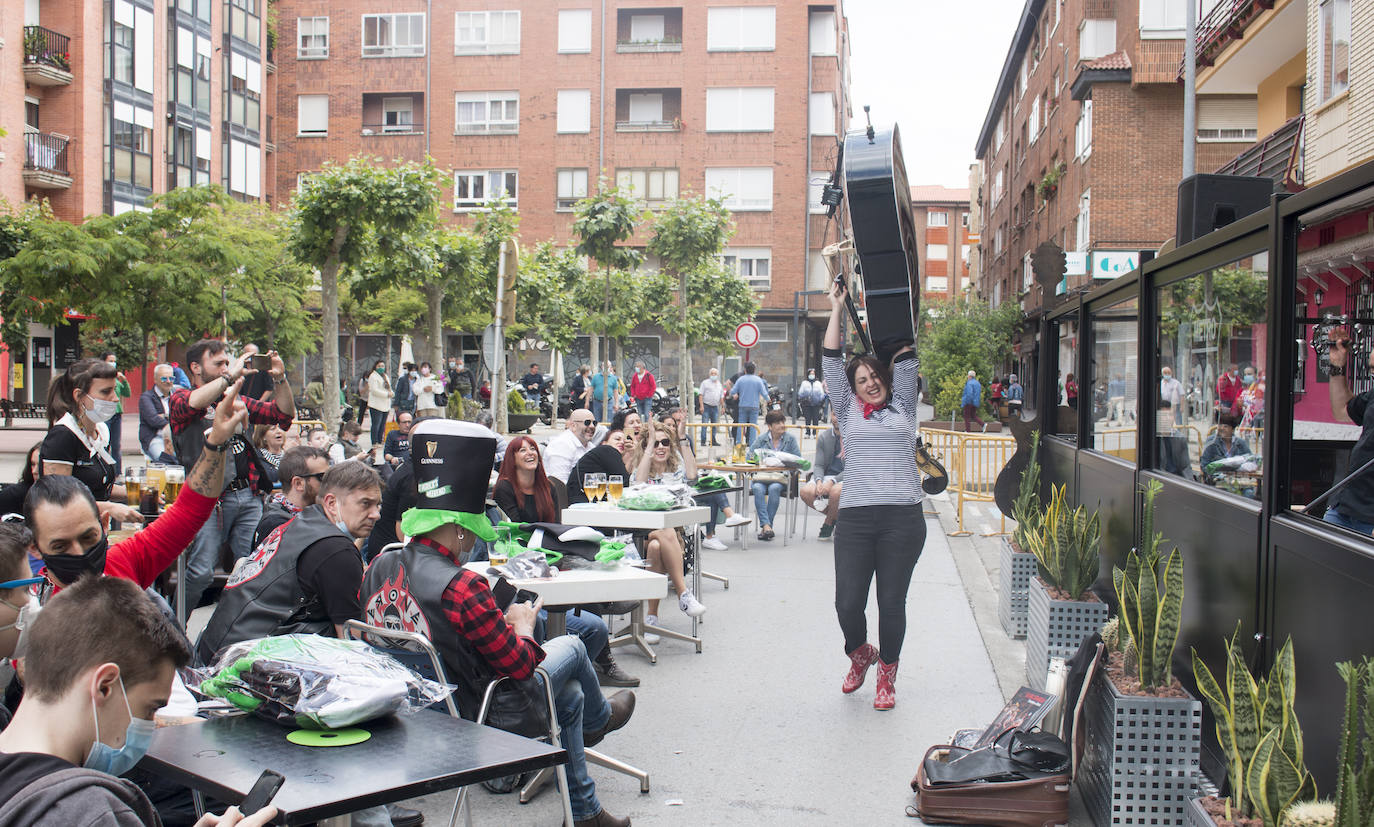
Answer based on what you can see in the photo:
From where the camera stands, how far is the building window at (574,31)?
150 feet

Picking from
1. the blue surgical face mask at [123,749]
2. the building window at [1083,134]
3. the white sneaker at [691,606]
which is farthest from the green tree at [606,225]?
the blue surgical face mask at [123,749]

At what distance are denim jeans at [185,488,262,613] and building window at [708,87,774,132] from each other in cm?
3915

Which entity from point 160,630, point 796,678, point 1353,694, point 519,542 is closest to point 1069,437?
point 796,678

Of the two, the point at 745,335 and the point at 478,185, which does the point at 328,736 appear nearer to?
the point at 745,335

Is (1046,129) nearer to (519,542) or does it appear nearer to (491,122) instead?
(491,122)

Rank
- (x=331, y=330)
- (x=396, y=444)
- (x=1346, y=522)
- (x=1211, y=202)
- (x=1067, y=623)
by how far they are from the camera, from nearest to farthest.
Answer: (x=1346, y=522), (x=1211, y=202), (x=1067, y=623), (x=396, y=444), (x=331, y=330)

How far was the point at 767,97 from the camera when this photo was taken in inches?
1763

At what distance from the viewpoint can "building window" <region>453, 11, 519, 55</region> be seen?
4650cm

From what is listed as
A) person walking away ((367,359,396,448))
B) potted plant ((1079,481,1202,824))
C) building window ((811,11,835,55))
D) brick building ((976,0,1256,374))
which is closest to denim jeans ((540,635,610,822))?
potted plant ((1079,481,1202,824))

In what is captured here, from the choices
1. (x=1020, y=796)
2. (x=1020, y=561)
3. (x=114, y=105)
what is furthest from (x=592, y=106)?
(x=1020, y=796)

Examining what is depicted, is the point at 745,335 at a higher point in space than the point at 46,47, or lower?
lower

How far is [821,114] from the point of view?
148 ft

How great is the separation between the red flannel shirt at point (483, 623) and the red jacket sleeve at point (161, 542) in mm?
809

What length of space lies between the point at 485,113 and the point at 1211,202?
44.2 metres
